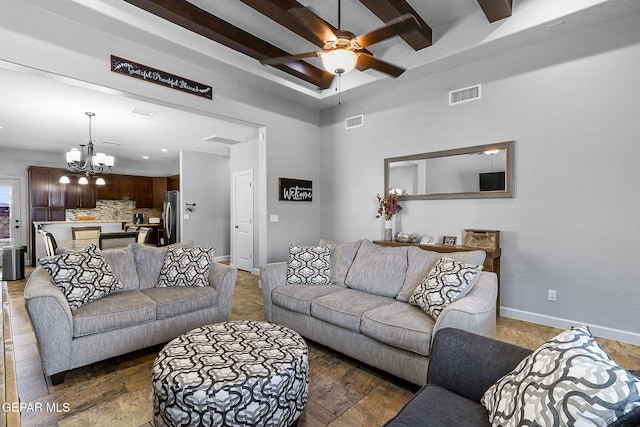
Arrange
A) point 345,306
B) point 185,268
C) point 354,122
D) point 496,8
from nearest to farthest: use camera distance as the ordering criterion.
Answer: point 345,306 → point 496,8 → point 185,268 → point 354,122

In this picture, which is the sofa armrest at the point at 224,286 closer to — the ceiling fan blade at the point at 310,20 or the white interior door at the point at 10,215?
the ceiling fan blade at the point at 310,20

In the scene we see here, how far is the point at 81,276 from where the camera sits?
2.66 metres

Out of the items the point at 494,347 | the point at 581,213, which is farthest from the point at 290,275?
the point at 581,213

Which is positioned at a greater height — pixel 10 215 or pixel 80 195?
pixel 80 195

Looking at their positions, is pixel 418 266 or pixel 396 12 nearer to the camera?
pixel 418 266

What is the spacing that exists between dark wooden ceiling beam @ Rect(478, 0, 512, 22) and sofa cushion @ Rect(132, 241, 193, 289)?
13.4 feet

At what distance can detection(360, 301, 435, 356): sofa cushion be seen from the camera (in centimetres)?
210

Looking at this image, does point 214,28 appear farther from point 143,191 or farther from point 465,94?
point 143,191

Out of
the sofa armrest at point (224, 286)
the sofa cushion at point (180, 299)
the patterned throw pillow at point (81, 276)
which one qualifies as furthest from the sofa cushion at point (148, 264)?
the sofa armrest at point (224, 286)

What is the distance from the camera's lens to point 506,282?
374cm

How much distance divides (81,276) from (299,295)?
185cm

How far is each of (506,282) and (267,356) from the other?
10.4ft

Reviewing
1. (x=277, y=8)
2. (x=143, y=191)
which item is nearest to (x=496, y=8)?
(x=277, y=8)

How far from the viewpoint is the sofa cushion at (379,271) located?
2.92 meters
